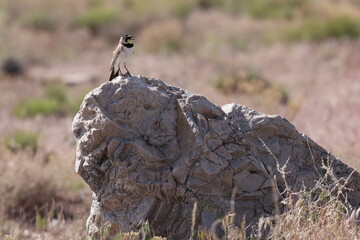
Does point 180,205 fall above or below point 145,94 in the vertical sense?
below

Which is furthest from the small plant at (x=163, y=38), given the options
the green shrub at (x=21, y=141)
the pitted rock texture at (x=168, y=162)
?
the pitted rock texture at (x=168, y=162)

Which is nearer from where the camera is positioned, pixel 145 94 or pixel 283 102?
pixel 145 94

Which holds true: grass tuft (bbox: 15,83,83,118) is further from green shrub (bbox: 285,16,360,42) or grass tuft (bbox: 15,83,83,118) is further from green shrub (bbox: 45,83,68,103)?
green shrub (bbox: 285,16,360,42)

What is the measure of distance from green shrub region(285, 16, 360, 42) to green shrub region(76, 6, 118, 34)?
727 centimetres

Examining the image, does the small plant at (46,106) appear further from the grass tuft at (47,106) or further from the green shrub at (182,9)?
the green shrub at (182,9)

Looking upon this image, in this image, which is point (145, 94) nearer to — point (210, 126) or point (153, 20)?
point (210, 126)

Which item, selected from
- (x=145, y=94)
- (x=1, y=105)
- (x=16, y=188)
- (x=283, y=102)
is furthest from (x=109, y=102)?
(x=1, y=105)

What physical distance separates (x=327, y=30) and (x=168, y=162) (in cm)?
1736

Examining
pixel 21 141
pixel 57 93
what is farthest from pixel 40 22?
pixel 21 141

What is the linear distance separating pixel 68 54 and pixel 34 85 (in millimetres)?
4747

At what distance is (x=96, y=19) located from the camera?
2669 cm

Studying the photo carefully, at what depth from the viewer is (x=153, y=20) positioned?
27.4 meters

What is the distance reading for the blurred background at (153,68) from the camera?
8.81 m

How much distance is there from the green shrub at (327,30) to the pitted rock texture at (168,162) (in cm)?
1647
